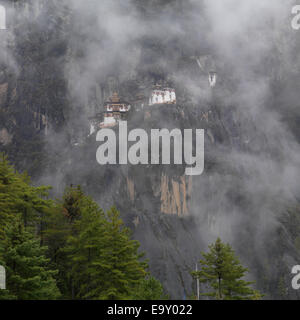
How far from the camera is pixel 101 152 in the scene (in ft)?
354

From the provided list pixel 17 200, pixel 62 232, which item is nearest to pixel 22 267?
pixel 17 200

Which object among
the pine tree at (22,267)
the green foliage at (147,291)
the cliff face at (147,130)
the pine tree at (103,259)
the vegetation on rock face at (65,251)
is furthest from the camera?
the cliff face at (147,130)

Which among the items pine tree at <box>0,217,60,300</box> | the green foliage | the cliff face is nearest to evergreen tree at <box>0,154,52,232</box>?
pine tree at <box>0,217,60,300</box>

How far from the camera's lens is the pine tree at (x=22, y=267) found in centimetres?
2050

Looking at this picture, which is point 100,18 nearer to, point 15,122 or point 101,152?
point 15,122

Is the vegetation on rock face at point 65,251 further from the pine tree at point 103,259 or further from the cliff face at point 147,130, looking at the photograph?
the cliff face at point 147,130

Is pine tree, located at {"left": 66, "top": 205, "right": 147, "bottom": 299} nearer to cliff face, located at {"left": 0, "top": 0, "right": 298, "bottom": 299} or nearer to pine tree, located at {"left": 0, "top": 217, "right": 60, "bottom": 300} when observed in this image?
pine tree, located at {"left": 0, "top": 217, "right": 60, "bottom": 300}

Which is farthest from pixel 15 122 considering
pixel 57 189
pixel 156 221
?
pixel 156 221

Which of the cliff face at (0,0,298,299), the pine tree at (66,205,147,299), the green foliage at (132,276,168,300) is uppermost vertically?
the cliff face at (0,0,298,299)

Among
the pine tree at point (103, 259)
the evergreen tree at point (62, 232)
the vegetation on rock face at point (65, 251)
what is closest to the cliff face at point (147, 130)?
the evergreen tree at point (62, 232)

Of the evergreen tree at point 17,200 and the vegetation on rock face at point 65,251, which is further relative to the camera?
the evergreen tree at point 17,200

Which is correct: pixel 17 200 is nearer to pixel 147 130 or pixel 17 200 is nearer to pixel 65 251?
pixel 65 251

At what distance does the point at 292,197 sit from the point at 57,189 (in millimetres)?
74755

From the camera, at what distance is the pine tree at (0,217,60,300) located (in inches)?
807
